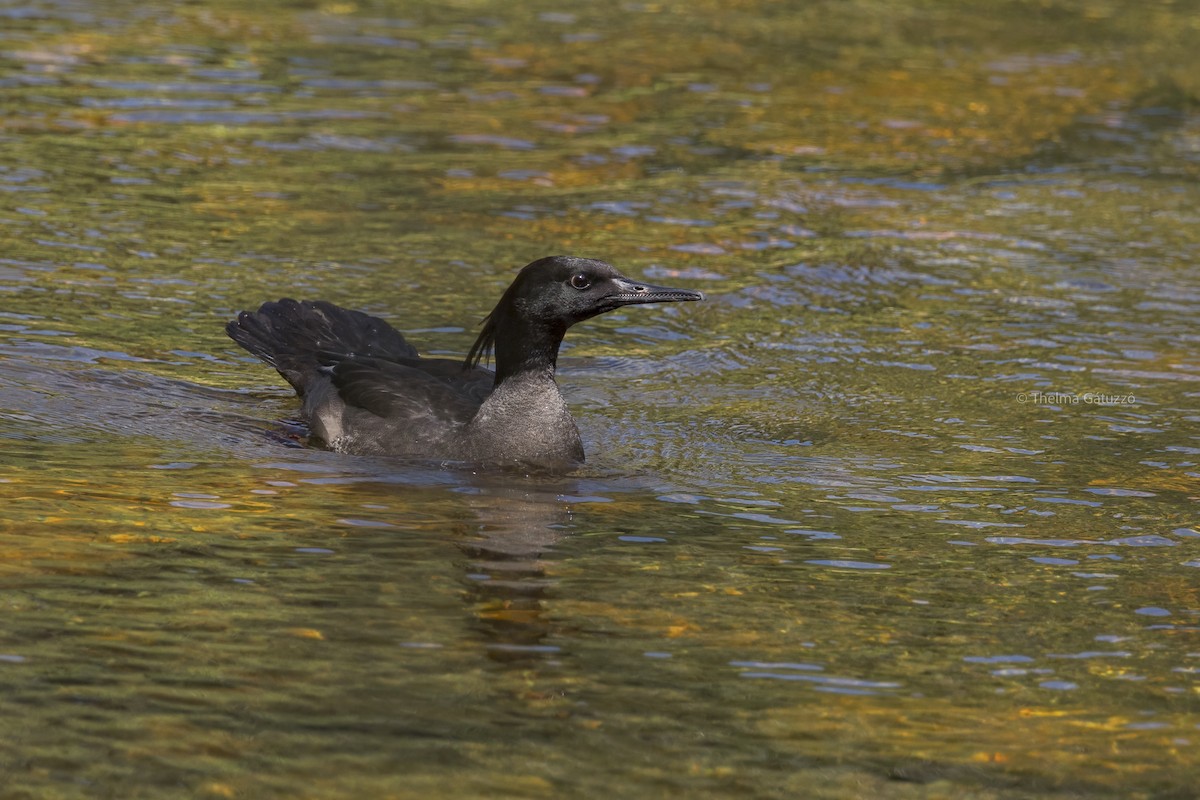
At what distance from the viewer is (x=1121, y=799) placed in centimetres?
553

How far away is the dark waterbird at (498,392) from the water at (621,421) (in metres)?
0.25

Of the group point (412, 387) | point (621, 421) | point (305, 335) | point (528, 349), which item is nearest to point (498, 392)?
point (528, 349)

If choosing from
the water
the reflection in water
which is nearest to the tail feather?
the water

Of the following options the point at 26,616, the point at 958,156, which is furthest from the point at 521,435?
the point at 958,156

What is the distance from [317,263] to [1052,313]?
512cm

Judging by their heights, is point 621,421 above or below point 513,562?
below

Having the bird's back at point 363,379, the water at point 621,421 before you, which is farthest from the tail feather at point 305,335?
the water at point 621,421

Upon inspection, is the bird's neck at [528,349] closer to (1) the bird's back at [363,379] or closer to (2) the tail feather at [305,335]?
(1) the bird's back at [363,379]

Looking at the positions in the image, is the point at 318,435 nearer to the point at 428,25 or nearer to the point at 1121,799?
the point at 1121,799

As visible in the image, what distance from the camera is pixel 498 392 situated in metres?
9.43

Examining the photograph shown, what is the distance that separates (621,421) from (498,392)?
103 centimetres

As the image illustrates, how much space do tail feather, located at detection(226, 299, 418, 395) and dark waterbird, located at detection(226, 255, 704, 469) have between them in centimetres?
35

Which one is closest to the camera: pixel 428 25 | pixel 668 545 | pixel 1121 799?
pixel 1121 799

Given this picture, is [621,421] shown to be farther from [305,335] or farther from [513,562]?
[513,562]
